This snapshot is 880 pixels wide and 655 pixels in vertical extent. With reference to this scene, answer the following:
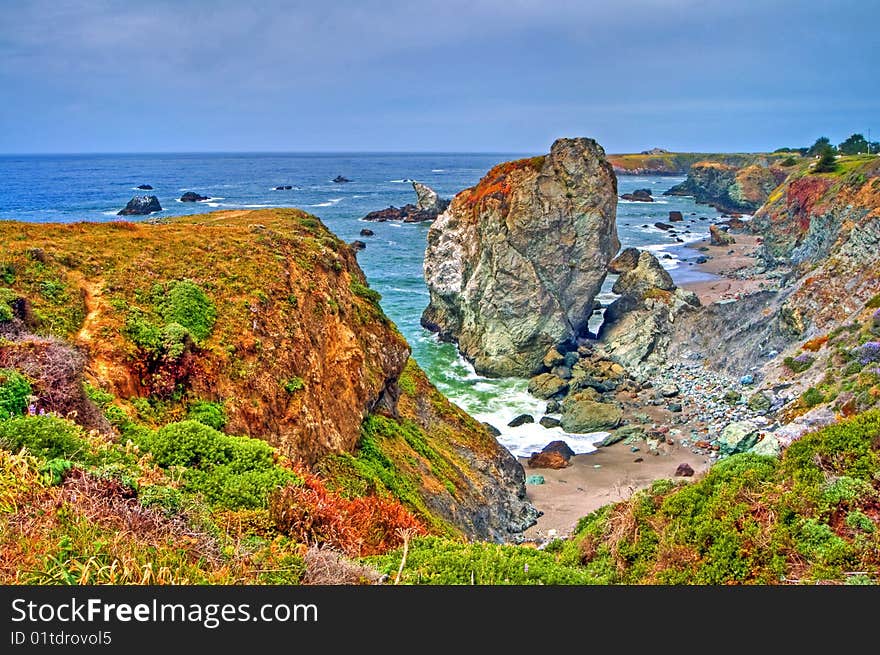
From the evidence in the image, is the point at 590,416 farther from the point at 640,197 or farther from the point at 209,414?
the point at 640,197

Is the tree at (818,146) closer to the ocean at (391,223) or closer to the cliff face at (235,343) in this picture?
the ocean at (391,223)

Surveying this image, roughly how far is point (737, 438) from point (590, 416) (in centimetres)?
815

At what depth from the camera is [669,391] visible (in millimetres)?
37750

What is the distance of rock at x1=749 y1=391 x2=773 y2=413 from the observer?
33062 mm

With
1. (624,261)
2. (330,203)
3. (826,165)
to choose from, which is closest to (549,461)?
(624,261)

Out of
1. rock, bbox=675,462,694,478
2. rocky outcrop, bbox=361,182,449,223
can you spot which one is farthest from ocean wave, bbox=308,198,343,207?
rock, bbox=675,462,694,478

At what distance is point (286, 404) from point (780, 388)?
30.4 meters

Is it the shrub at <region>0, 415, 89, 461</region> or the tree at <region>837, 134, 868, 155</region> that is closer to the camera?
the shrub at <region>0, 415, 89, 461</region>

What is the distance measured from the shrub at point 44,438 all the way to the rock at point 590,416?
2985cm

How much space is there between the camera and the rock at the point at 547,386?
39.8 metres

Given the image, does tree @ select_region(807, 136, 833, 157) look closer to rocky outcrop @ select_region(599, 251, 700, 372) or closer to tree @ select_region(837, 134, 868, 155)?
tree @ select_region(837, 134, 868, 155)

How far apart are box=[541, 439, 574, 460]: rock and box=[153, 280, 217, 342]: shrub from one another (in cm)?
2116

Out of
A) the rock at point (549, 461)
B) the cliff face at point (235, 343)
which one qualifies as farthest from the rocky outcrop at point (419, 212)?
the cliff face at point (235, 343)

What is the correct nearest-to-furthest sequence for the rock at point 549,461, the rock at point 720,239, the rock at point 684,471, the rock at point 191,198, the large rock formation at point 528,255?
the rock at point 684,471 → the rock at point 549,461 → the large rock formation at point 528,255 → the rock at point 720,239 → the rock at point 191,198
